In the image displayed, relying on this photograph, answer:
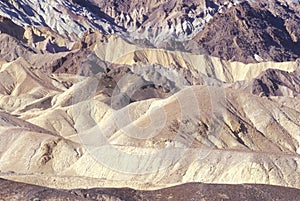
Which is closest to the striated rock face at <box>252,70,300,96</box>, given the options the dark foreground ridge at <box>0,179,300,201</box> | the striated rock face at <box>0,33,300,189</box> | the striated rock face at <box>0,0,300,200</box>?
the striated rock face at <box>0,0,300,200</box>

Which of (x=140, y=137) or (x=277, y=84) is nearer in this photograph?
A: (x=140, y=137)

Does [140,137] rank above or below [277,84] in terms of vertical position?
above

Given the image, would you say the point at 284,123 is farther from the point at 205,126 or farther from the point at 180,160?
the point at 180,160

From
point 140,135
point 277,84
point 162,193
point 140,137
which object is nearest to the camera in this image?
point 162,193

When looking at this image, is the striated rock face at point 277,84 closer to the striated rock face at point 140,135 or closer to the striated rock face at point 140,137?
the striated rock face at point 140,137

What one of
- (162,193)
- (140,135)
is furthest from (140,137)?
(162,193)

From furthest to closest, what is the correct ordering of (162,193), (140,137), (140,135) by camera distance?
(140,135) → (140,137) → (162,193)

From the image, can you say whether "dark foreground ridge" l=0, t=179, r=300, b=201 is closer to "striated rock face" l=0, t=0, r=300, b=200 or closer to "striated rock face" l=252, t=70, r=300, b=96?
"striated rock face" l=0, t=0, r=300, b=200

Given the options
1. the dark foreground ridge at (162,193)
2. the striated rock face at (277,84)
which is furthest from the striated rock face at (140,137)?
the striated rock face at (277,84)

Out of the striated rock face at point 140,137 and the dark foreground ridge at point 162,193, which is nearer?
the dark foreground ridge at point 162,193

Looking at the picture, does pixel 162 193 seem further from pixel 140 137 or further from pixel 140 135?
pixel 140 135
